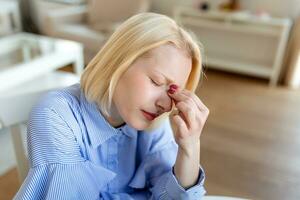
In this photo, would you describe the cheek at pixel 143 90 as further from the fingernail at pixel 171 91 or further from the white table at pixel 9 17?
the white table at pixel 9 17

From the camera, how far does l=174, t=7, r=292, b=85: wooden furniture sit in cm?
287

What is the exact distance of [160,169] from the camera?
0.85m

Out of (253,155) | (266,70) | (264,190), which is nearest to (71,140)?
(264,190)

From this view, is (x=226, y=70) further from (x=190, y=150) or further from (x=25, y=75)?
(x=190, y=150)

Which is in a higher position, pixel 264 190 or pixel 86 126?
pixel 86 126

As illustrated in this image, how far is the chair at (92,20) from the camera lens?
304 cm

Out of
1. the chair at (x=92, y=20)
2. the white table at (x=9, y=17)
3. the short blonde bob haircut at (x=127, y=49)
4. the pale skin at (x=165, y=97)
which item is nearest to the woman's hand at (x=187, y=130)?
the pale skin at (x=165, y=97)

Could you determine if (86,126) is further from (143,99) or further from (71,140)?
(143,99)

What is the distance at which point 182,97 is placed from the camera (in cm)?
70

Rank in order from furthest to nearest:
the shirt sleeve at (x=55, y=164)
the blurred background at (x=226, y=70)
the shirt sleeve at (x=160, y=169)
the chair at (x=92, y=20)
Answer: the chair at (x=92, y=20), the blurred background at (x=226, y=70), the shirt sleeve at (x=160, y=169), the shirt sleeve at (x=55, y=164)

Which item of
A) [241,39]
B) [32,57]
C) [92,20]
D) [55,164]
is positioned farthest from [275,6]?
[55,164]

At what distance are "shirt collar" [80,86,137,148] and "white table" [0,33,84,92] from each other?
4.47ft

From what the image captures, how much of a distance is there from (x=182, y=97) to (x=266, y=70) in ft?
8.44

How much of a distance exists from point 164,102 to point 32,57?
2.11m
